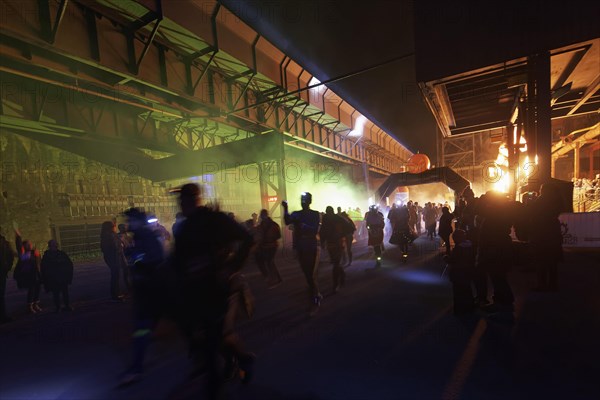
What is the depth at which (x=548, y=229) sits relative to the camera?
462cm

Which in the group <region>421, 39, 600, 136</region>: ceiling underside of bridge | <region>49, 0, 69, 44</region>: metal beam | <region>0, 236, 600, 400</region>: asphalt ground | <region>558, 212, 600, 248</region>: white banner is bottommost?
<region>0, 236, 600, 400</region>: asphalt ground

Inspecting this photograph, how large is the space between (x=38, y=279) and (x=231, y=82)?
27.1 ft

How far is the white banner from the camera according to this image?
7223 mm

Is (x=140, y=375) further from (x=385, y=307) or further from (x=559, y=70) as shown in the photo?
(x=559, y=70)

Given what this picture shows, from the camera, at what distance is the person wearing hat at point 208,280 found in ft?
6.66

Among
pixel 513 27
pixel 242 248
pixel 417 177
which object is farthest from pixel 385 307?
pixel 417 177

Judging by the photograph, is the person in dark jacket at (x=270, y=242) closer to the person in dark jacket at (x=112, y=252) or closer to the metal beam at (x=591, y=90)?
the person in dark jacket at (x=112, y=252)

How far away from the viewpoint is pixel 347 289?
5.85m

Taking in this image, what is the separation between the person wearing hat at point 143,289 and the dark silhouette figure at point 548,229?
20.0ft

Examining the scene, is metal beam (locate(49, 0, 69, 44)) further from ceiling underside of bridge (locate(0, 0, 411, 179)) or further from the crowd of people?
the crowd of people

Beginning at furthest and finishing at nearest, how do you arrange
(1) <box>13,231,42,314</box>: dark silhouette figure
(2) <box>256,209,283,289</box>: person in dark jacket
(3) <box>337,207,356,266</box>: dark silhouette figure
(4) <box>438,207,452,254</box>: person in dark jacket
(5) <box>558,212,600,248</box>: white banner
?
(4) <box>438,207,452,254</box>: person in dark jacket, (5) <box>558,212,600,248</box>: white banner, (2) <box>256,209,283,289</box>: person in dark jacket, (3) <box>337,207,356,266</box>: dark silhouette figure, (1) <box>13,231,42,314</box>: dark silhouette figure

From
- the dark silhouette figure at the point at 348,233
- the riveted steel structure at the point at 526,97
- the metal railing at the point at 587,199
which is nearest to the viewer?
the dark silhouette figure at the point at 348,233

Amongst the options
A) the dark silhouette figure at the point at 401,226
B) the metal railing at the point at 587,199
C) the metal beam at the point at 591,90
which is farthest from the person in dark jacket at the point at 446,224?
the metal railing at the point at 587,199

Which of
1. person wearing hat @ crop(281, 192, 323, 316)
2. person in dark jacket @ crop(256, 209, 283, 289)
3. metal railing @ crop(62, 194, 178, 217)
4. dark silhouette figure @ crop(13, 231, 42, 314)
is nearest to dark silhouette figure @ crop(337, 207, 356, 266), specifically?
person wearing hat @ crop(281, 192, 323, 316)
